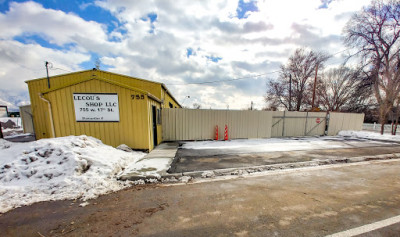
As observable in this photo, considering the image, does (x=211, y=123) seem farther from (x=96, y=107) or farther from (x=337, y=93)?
(x=337, y=93)

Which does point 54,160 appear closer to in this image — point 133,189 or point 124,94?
point 133,189

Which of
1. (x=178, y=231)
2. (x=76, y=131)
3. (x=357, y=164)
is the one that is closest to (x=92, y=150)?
(x=76, y=131)

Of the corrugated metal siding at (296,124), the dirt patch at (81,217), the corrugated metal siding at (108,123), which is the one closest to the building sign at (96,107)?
the corrugated metal siding at (108,123)

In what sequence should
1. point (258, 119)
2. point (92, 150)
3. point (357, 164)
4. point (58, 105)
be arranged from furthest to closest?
point (258, 119) → point (58, 105) → point (357, 164) → point (92, 150)

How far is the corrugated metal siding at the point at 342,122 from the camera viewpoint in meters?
13.5

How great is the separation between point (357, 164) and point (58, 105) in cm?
1262

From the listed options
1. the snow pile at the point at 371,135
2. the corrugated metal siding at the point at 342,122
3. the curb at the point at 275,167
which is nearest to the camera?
the curb at the point at 275,167

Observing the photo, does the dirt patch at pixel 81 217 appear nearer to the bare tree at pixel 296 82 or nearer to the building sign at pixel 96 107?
the building sign at pixel 96 107

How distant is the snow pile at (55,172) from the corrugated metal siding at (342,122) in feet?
56.5

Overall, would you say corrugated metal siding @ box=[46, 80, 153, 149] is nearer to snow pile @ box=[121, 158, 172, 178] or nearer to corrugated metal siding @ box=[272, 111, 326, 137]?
snow pile @ box=[121, 158, 172, 178]

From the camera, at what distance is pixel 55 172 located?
12.5 ft

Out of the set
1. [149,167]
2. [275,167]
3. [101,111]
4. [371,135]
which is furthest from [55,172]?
[371,135]

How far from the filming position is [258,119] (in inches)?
434

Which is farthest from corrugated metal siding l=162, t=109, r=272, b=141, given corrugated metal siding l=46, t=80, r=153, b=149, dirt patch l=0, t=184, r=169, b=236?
dirt patch l=0, t=184, r=169, b=236
